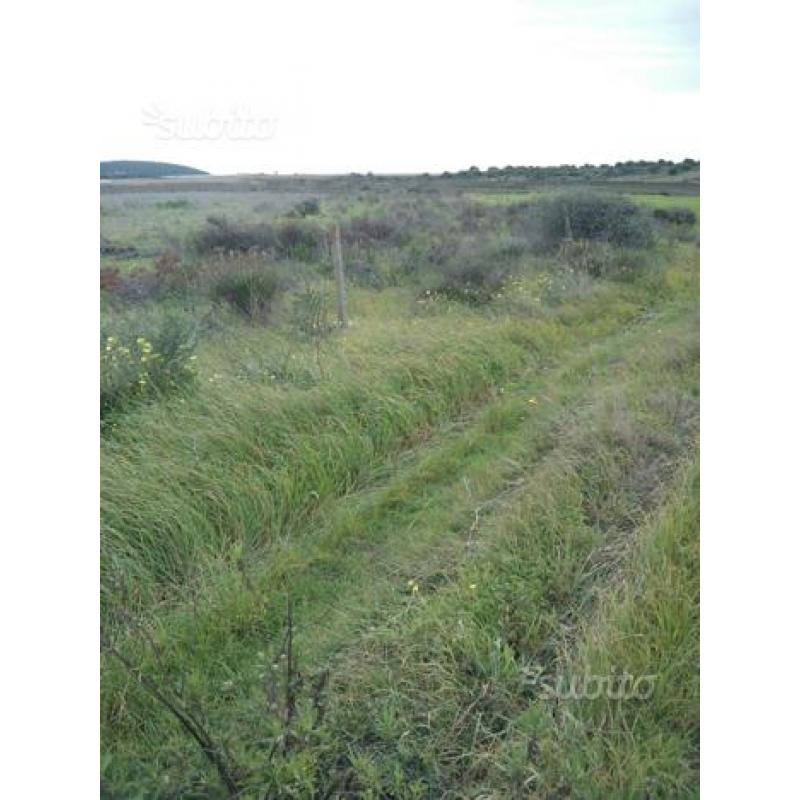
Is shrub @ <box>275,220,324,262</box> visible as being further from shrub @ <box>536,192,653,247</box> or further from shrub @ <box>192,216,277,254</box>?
shrub @ <box>536,192,653,247</box>

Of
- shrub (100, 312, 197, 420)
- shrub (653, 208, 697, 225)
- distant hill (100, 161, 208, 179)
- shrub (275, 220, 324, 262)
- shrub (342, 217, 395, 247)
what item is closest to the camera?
distant hill (100, 161, 208, 179)

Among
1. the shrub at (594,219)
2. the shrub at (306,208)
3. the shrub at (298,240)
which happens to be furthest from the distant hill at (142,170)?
the shrub at (594,219)

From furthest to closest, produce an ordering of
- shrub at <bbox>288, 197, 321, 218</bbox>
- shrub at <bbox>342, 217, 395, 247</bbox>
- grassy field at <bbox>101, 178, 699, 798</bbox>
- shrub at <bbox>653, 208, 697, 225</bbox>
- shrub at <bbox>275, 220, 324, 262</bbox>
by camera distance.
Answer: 1. shrub at <bbox>342, 217, 395, 247</bbox>
2. shrub at <bbox>275, 220, 324, 262</bbox>
3. shrub at <bbox>288, 197, 321, 218</bbox>
4. shrub at <bbox>653, 208, 697, 225</bbox>
5. grassy field at <bbox>101, 178, 699, 798</bbox>

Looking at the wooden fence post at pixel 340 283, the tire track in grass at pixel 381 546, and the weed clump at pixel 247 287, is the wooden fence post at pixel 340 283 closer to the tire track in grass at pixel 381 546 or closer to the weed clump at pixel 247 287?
the weed clump at pixel 247 287

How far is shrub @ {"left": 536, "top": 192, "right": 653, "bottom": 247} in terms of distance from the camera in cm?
347

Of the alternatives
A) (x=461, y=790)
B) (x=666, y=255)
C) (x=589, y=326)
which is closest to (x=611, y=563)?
(x=461, y=790)

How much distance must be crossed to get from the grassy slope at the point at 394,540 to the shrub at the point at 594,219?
304 mm

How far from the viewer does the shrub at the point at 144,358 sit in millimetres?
3414

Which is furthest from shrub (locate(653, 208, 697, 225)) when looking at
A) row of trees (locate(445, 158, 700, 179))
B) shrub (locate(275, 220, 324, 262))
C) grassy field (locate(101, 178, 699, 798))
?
shrub (locate(275, 220, 324, 262))

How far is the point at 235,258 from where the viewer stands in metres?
4.11

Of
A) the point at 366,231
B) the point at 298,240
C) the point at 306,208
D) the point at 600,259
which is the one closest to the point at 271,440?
the point at 306,208

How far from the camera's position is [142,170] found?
2.99 metres

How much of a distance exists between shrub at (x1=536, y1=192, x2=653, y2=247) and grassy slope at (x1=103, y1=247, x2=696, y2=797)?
0.30m

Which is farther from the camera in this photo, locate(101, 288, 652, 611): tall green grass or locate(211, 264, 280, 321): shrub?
locate(211, 264, 280, 321): shrub
